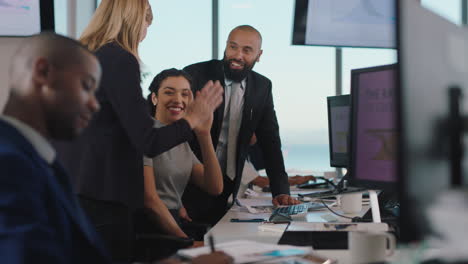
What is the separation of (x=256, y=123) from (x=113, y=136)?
1272 mm

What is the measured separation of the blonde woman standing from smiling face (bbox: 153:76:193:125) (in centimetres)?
66

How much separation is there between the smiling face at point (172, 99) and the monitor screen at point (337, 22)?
103 cm

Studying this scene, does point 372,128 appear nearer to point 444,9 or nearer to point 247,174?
point 444,9

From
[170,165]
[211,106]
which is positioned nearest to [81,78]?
[211,106]

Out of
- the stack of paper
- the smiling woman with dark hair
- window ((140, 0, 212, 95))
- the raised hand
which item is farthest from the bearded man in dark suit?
window ((140, 0, 212, 95))

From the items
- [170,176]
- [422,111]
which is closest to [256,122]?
[170,176]

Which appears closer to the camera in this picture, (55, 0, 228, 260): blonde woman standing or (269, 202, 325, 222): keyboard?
(55, 0, 228, 260): blonde woman standing

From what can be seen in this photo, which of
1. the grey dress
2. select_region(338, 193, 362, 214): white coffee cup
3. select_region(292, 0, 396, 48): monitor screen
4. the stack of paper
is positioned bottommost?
select_region(338, 193, 362, 214): white coffee cup

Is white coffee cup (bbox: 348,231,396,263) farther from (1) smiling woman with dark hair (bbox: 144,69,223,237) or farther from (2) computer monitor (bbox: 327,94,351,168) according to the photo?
(2) computer monitor (bbox: 327,94,351,168)

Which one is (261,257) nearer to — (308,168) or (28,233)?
(28,233)

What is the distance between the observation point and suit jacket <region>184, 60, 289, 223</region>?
273 centimetres

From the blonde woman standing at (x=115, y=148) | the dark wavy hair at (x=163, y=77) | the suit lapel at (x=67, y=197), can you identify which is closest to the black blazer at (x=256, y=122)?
the dark wavy hair at (x=163, y=77)

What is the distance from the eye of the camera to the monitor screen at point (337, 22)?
9.33ft

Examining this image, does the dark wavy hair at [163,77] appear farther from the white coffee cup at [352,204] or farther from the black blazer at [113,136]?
the white coffee cup at [352,204]
